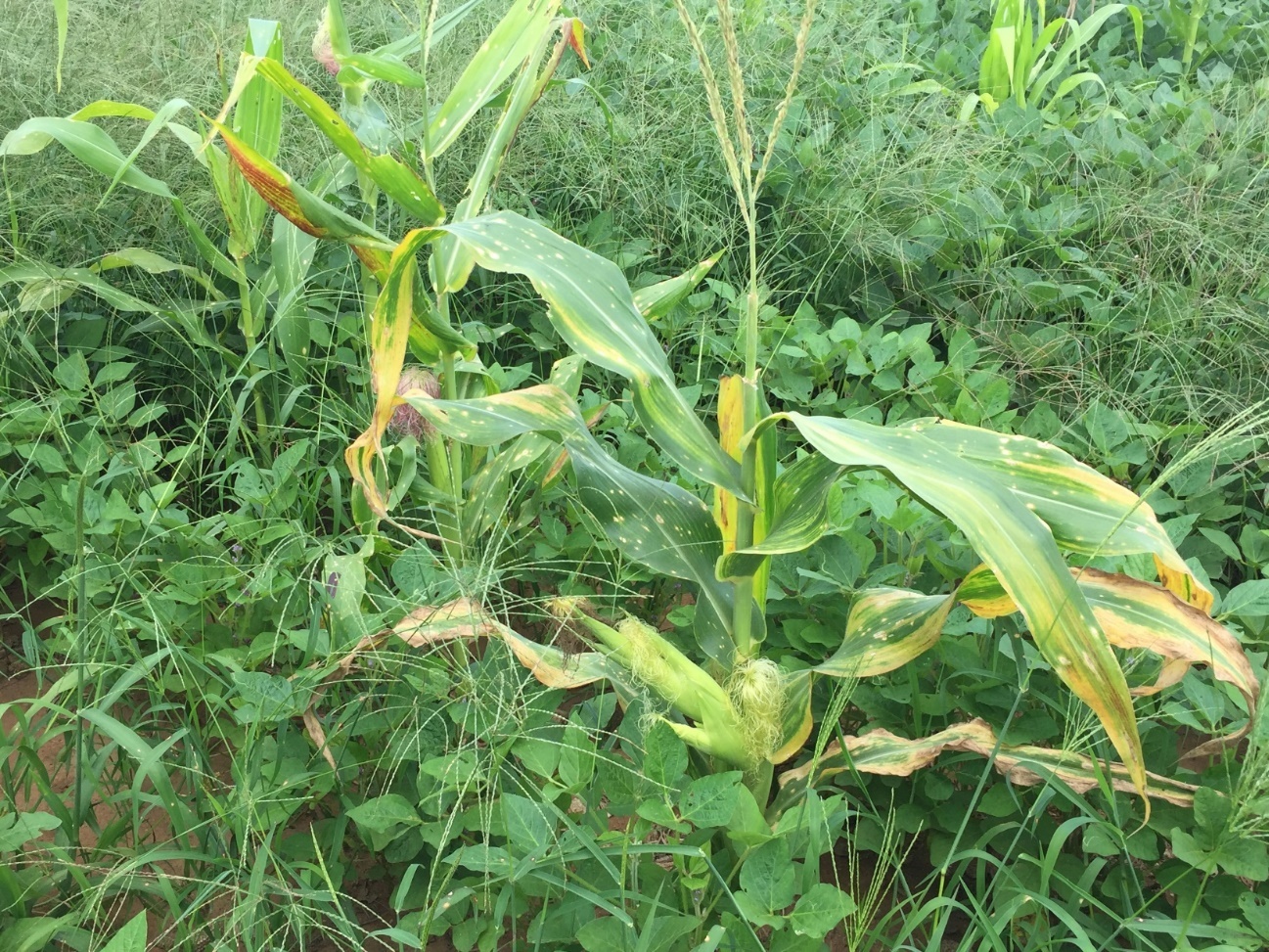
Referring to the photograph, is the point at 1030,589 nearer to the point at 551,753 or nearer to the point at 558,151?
the point at 551,753

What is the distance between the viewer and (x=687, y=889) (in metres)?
1.08

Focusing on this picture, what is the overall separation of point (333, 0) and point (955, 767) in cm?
130

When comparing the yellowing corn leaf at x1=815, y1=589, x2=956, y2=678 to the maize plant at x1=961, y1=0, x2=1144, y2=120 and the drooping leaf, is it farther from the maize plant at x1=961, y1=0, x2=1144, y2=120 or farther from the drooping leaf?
the maize plant at x1=961, y1=0, x2=1144, y2=120

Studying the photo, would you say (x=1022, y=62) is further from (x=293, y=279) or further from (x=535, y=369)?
(x=293, y=279)

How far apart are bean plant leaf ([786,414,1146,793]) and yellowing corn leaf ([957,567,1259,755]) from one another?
4.6 inches

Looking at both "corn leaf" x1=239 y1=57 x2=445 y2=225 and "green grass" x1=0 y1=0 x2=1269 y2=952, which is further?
"corn leaf" x1=239 y1=57 x2=445 y2=225

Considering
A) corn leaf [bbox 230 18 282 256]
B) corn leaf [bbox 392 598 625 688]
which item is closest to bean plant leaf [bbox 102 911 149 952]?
corn leaf [bbox 392 598 625 688]

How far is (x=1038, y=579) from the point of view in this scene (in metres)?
0.98

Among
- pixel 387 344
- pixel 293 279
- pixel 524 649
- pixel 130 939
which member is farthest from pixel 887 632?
pixel 293 279

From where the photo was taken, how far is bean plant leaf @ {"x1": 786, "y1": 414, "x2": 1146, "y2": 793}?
3.16ft

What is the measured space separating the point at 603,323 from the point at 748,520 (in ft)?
0.88

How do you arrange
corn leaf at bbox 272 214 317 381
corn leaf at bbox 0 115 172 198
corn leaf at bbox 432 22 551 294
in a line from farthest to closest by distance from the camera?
corn leaf at bbox 272 214 317 381 < corn leaf at bbox 0 115 172 198 < corn leaf at bbox 432 22 551 294

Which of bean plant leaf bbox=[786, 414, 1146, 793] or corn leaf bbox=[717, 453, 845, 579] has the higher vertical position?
bean plant leaf bbox=[786, 414, 1146, 793]

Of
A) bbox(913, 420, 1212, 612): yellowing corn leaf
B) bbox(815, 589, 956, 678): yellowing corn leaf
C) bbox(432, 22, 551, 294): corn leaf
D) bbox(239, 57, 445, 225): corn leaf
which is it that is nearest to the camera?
bbox(913, 420, 1212, 612): yellowing corn leaf
